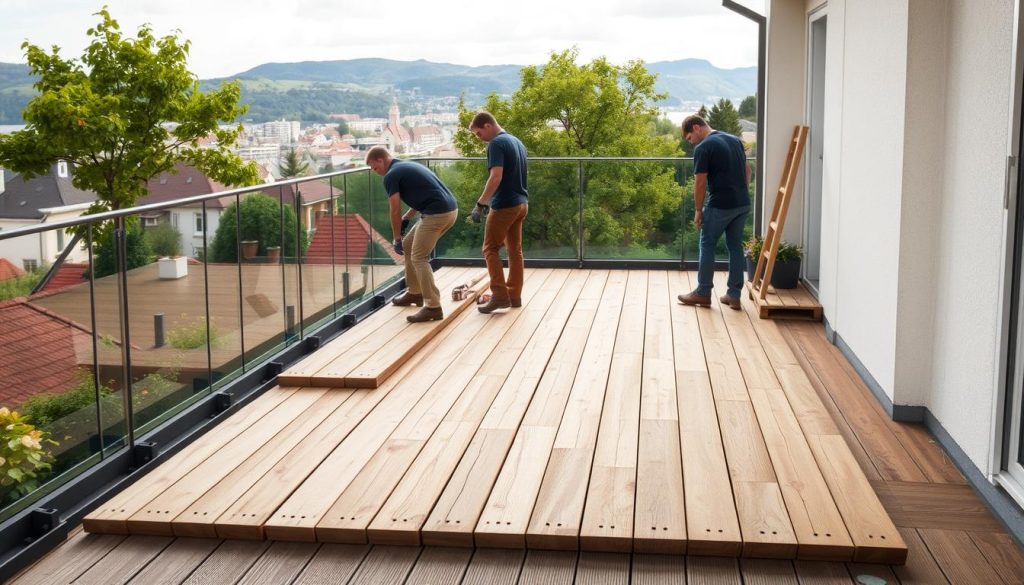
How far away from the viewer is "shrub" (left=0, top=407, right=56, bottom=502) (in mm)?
3309

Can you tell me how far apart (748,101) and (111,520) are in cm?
3897

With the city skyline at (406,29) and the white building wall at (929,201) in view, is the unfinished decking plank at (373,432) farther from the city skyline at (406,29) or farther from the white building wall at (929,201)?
the city skyline at (406,29)

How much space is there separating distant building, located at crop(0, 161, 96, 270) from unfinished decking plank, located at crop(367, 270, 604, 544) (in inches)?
58.8

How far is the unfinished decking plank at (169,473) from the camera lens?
138 inches

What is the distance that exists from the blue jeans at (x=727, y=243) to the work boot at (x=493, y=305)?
1457mm

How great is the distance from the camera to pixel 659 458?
4.06 metres

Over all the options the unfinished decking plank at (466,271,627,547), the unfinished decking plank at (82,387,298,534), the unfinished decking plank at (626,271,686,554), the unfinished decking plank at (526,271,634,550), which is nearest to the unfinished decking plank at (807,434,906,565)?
the unfinished decking plank at (626,271,686,554)

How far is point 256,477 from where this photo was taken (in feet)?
12.8

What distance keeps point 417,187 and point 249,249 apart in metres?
1.70

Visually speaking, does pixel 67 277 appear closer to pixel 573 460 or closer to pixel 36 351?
pixel 36 351

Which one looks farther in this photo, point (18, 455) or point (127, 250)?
point (127, 250)

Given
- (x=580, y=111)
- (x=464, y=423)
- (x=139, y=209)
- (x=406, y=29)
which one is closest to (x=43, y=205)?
(x=580, y=111)

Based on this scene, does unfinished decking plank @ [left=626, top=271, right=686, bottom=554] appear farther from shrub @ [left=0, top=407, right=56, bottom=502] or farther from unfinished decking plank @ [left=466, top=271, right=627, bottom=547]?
shrub @ [left=0, top=407, right=56, bottom=502]

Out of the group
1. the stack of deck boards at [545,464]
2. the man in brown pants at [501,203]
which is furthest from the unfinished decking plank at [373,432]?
the man in brown pants at [501,203]
